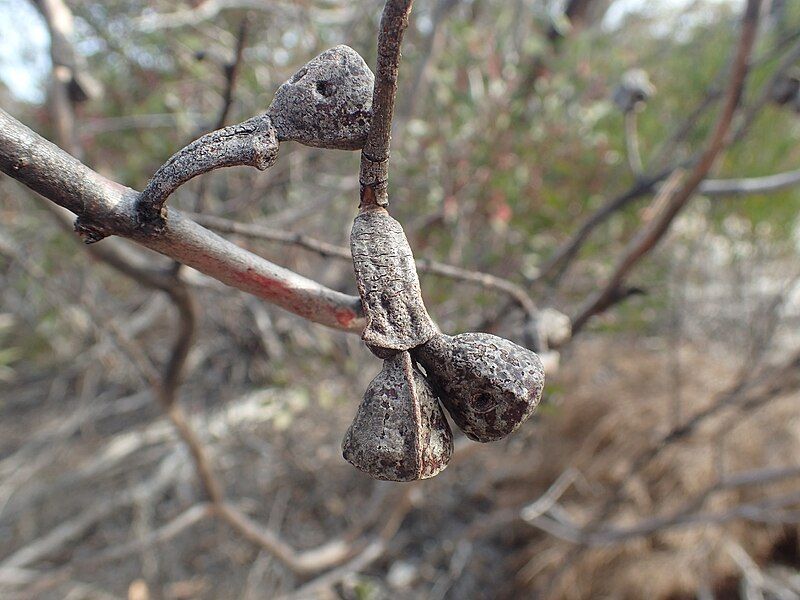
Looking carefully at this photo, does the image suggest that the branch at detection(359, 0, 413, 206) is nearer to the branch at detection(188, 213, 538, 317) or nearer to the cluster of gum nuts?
the cluster of gum nuts

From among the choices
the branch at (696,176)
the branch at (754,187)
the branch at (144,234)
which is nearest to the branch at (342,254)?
the branch at (144,234)

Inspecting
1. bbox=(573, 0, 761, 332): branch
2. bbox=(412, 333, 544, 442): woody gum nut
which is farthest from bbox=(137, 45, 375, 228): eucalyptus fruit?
bbox=(573, 0, 761, 332): branch

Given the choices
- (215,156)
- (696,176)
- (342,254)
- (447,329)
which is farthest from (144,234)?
(447,329)

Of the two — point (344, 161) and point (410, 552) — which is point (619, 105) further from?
point (410, 552)

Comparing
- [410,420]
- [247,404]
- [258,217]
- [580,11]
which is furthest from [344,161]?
[410,420]

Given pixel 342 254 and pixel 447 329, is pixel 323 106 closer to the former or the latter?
pixel 342 254
